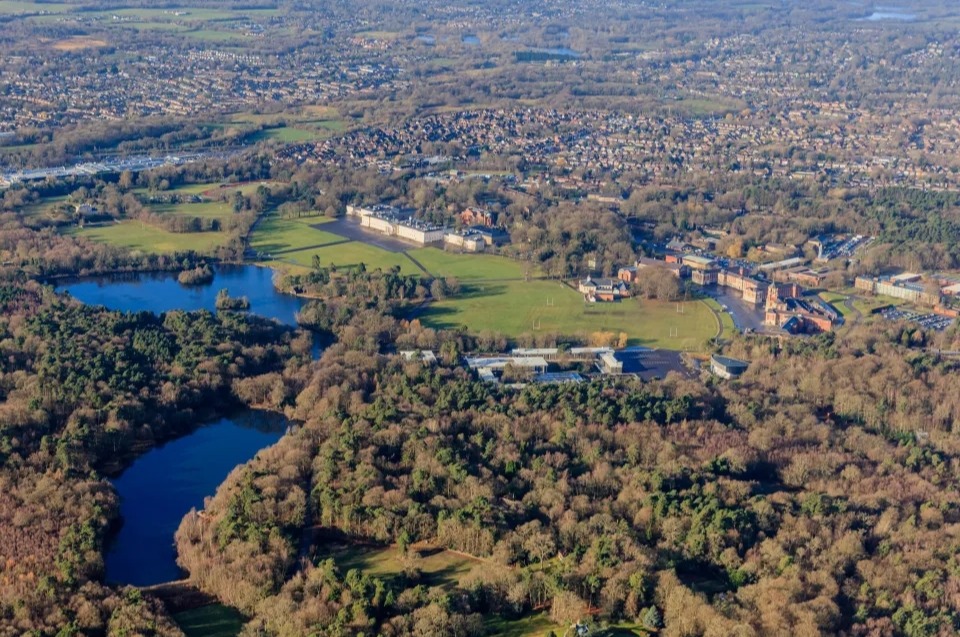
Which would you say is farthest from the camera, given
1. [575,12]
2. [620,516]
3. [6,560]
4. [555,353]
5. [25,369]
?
[575,12]

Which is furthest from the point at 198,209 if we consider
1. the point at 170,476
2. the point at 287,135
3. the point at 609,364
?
the point at 170,476

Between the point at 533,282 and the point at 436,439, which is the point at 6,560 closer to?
the point at 436,439

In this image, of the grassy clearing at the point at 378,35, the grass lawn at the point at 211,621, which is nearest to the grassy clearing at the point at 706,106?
the grassy clearing at the point at 378,35

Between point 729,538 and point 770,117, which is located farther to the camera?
point 770,117

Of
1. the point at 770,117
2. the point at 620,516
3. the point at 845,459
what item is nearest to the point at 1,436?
the point at 620,516

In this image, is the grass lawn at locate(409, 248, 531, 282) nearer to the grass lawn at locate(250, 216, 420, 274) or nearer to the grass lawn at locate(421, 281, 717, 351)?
the grass lawn at locate(250, 216, 420, 274)

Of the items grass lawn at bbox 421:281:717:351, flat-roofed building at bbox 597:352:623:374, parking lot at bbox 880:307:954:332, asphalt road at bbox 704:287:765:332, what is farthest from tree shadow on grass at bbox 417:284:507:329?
parking lot at bbox 880:307:954:332

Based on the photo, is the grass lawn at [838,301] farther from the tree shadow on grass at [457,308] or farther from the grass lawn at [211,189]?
the grass lawn at [211,189]
